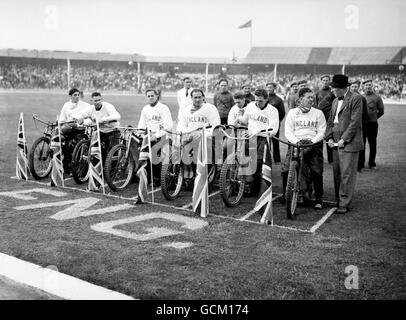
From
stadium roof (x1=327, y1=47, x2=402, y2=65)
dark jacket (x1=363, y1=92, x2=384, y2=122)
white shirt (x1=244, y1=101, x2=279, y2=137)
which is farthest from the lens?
stadium roof (x1=327, y1=47, x2=402, y2=65)

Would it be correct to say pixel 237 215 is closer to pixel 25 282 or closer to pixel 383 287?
pixel 383 287

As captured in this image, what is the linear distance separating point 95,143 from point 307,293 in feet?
18.2

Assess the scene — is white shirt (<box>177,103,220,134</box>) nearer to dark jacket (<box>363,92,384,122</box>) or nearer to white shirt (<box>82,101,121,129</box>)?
white shirt (<box>82,101,121,129</box>)

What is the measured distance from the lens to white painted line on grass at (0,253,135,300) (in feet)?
13.9

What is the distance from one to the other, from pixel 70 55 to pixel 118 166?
53.1 meters

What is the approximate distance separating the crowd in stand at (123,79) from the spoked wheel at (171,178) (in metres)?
42.7

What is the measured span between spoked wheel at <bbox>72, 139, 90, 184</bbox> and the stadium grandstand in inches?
1598

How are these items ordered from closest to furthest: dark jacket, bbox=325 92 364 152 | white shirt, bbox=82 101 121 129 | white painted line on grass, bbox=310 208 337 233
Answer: white painted line on grass, bbox=310 208 337 233
dark jacket, bbox=325 92 364 152
white shirt, bbox=82 101 121 129

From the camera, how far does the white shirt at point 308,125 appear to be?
748 centimetres

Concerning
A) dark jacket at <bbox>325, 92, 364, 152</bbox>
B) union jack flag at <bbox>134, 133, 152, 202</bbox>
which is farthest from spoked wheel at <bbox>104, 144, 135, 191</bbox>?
dark jacket at <bbox>325, 92, 364, 152</bbox>

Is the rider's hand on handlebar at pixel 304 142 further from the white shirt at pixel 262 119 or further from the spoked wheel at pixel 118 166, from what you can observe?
the spoked wheel at pixel 118 166

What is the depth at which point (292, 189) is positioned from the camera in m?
6.93

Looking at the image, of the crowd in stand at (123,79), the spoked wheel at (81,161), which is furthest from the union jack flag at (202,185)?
the crowd in stand at (123,79)

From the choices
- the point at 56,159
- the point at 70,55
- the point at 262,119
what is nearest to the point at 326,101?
the point at 262,119
